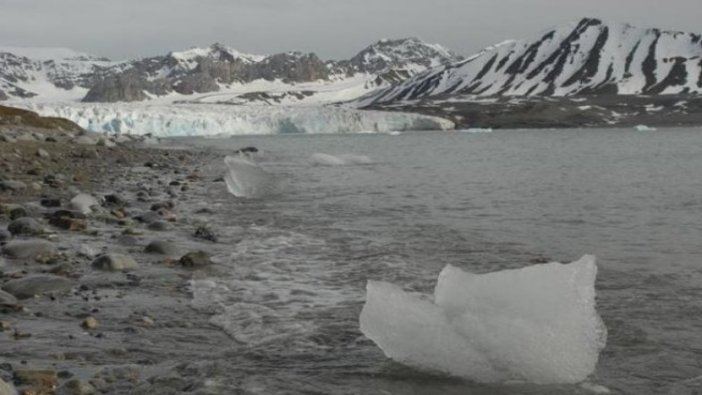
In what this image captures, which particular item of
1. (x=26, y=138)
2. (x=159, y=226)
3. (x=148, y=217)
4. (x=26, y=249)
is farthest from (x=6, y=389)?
(x=26, y=138)

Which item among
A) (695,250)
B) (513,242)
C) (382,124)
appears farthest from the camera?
(382,124)

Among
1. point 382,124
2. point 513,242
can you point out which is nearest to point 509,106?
point 382,124

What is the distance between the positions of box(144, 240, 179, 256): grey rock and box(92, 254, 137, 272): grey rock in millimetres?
847

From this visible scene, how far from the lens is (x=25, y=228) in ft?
31.1

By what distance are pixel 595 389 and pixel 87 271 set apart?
536 centimetres

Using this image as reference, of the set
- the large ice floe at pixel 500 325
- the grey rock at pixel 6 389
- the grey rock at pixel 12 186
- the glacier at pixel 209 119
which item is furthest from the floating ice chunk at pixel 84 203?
the glacier at pixel 209 119

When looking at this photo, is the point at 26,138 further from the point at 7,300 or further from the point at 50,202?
the point at 7,300

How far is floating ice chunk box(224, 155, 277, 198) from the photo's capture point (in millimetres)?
17241

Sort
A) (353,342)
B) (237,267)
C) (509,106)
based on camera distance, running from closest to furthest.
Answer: (353,342), (237,267), (509,106)

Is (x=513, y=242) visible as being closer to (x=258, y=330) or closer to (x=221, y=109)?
(x=258, y=330)

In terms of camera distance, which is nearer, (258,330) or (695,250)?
(258,330)

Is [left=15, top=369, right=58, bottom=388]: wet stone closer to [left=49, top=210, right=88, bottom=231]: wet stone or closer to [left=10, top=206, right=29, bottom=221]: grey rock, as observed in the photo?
[left=49, top=210, right=88, bottom=231]: wet stone

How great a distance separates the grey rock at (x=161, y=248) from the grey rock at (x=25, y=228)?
173 cm

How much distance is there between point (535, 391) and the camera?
14.5ft
